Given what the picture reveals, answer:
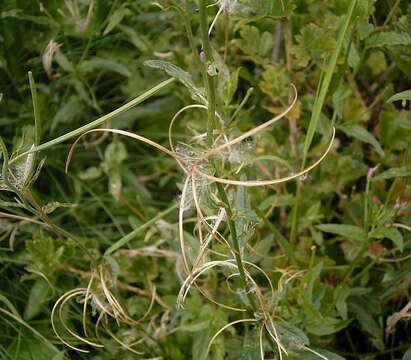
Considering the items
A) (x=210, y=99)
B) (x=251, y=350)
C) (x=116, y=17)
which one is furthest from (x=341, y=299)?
(x=116, y=17)

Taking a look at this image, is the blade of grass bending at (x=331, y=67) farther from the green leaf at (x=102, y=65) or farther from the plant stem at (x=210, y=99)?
the green leaf at (x=102, y=65)

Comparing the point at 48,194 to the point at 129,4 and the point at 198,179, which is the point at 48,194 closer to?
the point at 129,4

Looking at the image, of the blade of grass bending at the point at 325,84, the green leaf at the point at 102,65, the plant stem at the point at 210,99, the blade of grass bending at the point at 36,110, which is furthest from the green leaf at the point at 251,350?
the green leaf at the point at 102,65

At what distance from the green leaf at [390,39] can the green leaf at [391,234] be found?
0.24m

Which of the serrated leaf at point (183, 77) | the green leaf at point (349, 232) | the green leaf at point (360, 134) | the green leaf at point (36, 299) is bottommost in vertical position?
the green leaf at point (36, 299)

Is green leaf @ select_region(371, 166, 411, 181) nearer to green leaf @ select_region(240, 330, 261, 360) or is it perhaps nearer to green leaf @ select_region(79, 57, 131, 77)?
green leaf @ select_region(240, 330, 261, 360)

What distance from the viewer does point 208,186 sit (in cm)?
71

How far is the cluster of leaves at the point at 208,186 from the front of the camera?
90 cm

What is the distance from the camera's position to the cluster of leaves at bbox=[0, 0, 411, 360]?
902 millimetres

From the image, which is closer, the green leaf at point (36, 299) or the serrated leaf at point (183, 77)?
the serrated leaf at point (183, 77)

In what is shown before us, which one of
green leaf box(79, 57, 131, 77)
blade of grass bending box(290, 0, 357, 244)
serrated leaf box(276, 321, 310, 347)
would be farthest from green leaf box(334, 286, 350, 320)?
green leaf box(79, 57, 131, 77)

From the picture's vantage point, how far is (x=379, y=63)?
3.82 ft

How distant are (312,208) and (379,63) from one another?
300 millimetres

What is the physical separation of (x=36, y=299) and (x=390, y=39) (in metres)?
0.66
